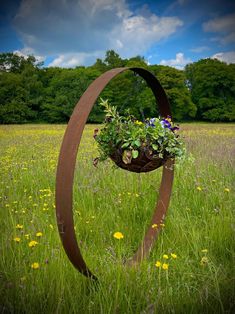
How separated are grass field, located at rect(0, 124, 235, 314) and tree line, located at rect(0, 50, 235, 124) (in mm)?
25999

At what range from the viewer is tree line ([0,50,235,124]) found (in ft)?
110

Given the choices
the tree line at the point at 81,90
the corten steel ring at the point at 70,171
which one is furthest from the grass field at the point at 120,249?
the tree line at the point at 81,90

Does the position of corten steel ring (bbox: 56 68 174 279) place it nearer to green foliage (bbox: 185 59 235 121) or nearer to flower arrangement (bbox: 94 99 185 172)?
flower arrangement (bbox: 94 99 185 172)

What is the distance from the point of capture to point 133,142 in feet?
7.73

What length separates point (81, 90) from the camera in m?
34.9

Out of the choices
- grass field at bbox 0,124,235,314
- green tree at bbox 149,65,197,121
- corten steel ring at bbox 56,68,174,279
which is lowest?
grass field at bbox 0,124,235,314

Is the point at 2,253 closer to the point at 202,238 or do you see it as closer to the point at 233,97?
the point at 202,238

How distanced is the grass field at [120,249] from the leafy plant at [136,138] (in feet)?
1.55

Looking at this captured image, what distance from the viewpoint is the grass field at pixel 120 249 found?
188 cm

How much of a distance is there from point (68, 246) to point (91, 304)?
46cm

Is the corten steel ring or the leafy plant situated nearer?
the corten steel ring

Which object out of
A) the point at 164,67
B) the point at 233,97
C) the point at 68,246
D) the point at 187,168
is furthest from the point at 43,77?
the point at 68,246

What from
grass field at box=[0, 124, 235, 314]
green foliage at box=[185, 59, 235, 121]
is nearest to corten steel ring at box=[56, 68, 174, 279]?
grass field at box=[0, 124, 235, 314]

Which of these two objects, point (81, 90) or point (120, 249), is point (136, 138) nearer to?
point (120, 249)
